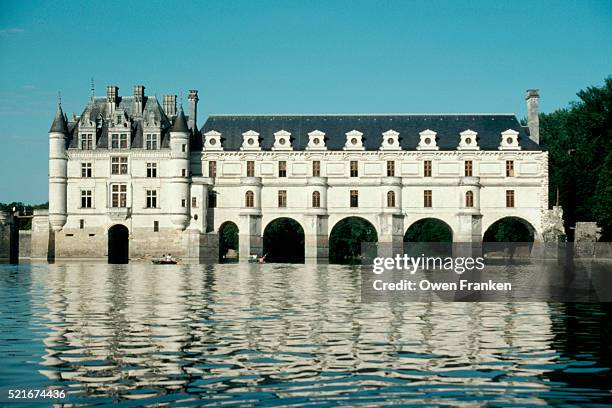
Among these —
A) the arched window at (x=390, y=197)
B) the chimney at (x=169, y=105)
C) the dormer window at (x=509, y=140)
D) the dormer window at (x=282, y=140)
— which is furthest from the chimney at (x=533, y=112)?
the chimney at (x=169, y=105)

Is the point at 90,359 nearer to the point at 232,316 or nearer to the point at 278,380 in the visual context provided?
the point at 278,380

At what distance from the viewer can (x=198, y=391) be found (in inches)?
488

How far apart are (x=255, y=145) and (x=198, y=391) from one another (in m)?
60.2

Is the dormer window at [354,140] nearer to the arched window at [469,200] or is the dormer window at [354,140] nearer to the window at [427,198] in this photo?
the window at [427,198]

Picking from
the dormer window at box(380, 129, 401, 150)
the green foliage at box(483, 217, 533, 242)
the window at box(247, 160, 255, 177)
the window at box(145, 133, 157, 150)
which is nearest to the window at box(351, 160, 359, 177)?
the dormer window at box(380, 129, 401, 150)

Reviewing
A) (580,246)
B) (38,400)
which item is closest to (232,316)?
(38,400)

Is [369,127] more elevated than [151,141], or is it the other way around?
[369,127]

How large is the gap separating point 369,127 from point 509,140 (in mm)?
11297

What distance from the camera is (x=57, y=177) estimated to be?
72.4m

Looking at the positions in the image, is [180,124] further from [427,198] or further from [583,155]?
[583,155]

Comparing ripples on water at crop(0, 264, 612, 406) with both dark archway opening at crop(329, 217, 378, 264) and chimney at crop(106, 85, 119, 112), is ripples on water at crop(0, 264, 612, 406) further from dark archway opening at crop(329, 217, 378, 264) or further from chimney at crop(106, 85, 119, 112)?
dark archway opening at crop(329, 217, 378, 264)

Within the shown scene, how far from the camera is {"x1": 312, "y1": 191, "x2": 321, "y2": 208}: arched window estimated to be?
233 ft

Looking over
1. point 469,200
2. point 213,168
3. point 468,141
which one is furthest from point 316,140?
point 469,200

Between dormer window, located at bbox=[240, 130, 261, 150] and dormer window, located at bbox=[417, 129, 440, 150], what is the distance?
1302cm
